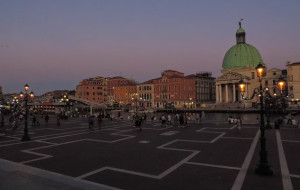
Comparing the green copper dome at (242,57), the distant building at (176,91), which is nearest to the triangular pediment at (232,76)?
the green copper dome at (242,57)

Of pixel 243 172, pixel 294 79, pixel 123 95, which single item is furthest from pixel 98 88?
pixel 243 172

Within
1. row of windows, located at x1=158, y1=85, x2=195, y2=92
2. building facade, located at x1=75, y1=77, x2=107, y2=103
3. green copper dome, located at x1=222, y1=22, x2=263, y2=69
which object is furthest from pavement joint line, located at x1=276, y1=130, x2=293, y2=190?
building facade, located at x1=75, y1=77, x2=107, y2=103

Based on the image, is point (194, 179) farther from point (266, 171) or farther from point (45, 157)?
point (45, 157)

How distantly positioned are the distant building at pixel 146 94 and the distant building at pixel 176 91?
416cm

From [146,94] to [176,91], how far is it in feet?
53.3

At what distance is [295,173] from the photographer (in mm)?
8680

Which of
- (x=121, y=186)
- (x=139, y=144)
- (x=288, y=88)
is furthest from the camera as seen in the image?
(x=288, y=88)

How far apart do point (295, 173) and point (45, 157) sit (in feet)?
39.4

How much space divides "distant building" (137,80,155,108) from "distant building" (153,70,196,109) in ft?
13.7

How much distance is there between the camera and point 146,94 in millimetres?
99438

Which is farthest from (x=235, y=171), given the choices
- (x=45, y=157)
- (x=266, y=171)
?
(x=45, y=157)

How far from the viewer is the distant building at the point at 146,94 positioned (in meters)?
97.9

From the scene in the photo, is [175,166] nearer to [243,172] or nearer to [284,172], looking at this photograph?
[243,172]

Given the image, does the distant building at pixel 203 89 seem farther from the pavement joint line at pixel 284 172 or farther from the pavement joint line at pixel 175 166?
the pavement joint line at pixel 175 166
